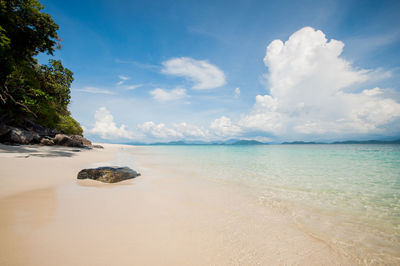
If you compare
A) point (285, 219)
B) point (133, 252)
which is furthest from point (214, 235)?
point (285, 219)

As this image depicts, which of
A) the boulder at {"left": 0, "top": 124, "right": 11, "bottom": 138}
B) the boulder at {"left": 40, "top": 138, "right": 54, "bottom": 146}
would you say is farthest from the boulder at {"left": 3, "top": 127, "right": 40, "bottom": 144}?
the boulder at {"left": 40, "top": 138, "right": 54, "bottom": 146}

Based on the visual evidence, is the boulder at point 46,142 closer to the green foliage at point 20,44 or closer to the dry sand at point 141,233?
the green foliage at point 20,44

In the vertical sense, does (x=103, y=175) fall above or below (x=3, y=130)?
below

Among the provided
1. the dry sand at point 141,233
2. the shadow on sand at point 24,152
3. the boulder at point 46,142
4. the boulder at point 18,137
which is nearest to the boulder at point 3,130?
the boulder at point 18,137

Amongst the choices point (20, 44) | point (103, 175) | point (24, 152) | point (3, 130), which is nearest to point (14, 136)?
point (3, 130)

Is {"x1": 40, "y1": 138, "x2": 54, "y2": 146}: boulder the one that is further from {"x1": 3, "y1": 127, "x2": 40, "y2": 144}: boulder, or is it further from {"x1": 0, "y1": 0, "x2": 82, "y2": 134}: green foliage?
{"x1": 0, "y1": 0, "x2": 82, "y2": 134}: green foliage

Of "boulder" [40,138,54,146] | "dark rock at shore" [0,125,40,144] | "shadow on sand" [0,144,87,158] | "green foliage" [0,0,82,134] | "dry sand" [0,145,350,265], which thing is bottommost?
"dry sand" [0,145,350,265]

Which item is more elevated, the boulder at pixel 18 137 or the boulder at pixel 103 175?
the boulder at pixel 18 137

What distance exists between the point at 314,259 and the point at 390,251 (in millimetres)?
1922

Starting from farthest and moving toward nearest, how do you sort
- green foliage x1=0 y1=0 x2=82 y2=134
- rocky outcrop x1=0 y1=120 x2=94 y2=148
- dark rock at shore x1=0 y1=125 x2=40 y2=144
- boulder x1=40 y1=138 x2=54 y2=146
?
boulder x1=40 y1=138 x2=54 y2=146 < rocky outcrop x1=0 y1=120 x2=94 y2=148 < dark rock at shore x1=0 y1=125 x2=40 y2=144 < green foliage x1=0 y1=0 x2=82 y2=134

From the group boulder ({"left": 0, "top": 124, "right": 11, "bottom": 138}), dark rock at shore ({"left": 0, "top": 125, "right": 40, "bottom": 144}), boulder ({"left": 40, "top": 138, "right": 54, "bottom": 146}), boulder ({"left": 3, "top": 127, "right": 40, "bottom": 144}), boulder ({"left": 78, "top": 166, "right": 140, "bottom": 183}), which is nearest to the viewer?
boulder ({"left": 78, "top": 166, "right": 140, "bottom": 183})

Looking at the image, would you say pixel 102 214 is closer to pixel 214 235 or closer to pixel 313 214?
pixel 214 235

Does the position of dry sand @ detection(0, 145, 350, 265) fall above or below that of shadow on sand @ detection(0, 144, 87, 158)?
below

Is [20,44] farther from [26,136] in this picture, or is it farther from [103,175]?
[103,175]
